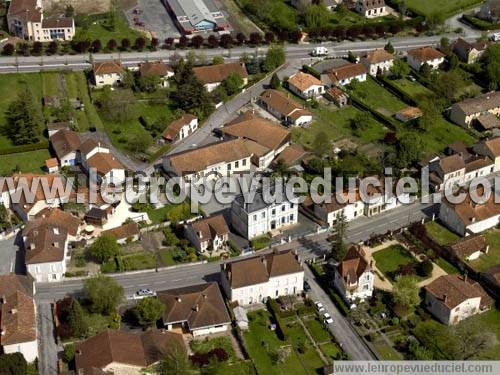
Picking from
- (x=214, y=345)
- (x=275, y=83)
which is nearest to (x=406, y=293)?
(x=214, y=345)

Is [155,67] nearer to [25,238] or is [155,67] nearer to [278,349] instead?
[25,238]

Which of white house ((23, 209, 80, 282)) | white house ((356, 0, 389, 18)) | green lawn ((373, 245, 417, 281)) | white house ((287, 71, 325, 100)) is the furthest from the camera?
white house ((356, 0, 389, 18))

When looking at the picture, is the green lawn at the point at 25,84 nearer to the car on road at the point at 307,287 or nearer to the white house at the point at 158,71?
the white house at the point at 158,71

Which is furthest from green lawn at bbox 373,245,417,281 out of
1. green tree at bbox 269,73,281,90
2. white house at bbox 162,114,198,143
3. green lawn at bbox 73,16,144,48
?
green lawn at bbox 73,16,144,48

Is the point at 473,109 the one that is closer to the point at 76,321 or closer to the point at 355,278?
the point at 355,278

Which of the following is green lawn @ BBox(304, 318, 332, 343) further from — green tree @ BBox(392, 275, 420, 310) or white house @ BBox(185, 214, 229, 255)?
white house @ BBox(185, 214, 229, 255)

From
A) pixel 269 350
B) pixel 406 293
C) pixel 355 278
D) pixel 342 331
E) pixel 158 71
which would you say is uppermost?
pixel 158 71

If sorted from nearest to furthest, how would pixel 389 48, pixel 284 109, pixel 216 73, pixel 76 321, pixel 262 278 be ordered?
pixel 76 321, pixel 262 278, pixel 284 109, pixel 216 73, pixel 389 48
